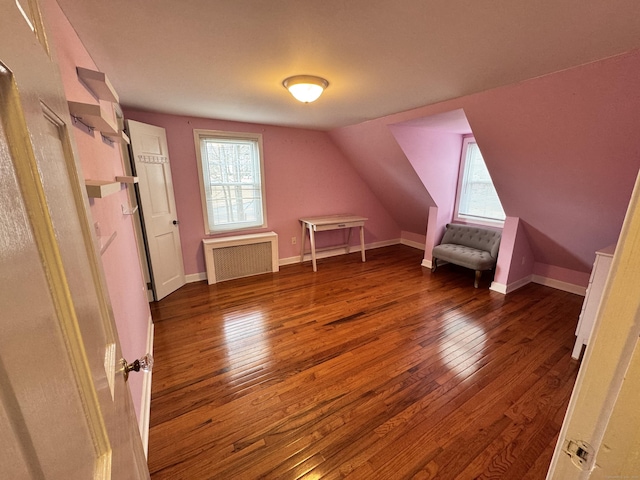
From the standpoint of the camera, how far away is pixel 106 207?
142 cm

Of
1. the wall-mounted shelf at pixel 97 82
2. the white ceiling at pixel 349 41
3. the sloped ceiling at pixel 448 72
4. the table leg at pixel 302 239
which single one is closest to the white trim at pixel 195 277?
the table leg at pixel 302 239

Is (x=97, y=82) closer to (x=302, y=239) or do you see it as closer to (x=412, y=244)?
(x=302, y=239)

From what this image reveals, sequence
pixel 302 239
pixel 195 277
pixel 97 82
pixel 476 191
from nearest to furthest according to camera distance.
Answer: pixel 97 82 → pixel 195 277 → pixel 476 191 → pixel 302 239

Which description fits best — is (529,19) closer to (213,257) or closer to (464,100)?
(464,100)

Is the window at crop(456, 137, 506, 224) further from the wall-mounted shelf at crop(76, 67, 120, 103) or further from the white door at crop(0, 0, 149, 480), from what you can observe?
the white door at crop(0, 0, 149, 480)

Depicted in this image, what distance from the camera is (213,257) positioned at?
359 cm

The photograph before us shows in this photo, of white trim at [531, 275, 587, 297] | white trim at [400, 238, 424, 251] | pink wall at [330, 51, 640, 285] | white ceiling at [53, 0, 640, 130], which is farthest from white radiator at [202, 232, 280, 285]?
white trim at [531, 275, 587, 297]

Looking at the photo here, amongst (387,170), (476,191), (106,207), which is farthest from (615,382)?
(476,191)

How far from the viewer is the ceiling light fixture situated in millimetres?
1917

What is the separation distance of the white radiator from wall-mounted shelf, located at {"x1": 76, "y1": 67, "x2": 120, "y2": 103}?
226cm

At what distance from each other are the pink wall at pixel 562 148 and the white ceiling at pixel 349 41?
0.16 metres

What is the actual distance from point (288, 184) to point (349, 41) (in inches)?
113

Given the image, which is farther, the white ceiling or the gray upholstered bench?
the gray upholstered bench

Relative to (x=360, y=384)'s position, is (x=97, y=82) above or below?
above
